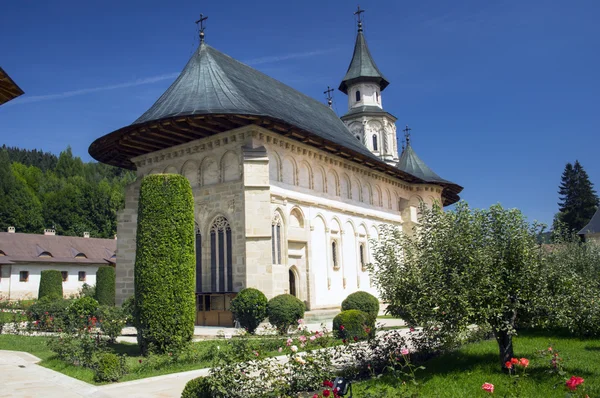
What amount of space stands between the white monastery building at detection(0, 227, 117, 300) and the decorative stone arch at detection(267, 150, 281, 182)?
987 inches

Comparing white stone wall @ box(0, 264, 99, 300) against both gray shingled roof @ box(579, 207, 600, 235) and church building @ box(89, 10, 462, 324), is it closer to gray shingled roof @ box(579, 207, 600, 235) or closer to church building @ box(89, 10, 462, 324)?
church building @ box(89, 10, 462, 324)

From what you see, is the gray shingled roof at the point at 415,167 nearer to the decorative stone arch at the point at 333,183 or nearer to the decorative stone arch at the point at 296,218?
the decorative stone arch at the point at 333,183

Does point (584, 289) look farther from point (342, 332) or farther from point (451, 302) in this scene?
point (342, 332)

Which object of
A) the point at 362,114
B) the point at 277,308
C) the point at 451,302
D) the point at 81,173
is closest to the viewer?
the point at 451,302

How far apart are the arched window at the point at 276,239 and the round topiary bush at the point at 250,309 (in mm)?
3038

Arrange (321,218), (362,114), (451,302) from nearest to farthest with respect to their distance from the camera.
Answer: (451,302), (321,218), (362,114)

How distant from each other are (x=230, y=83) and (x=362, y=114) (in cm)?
1711

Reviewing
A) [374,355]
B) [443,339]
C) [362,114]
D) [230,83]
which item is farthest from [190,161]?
[362,114]

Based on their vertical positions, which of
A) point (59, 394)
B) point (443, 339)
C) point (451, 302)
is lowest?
point (59, 394)

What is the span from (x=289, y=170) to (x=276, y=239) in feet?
9.75

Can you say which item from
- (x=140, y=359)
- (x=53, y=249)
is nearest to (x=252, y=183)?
(x=140, y=359)

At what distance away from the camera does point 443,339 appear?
291 inches

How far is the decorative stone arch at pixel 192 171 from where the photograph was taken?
1919 centimetres

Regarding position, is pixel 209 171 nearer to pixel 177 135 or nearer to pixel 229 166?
pixel 229 166
